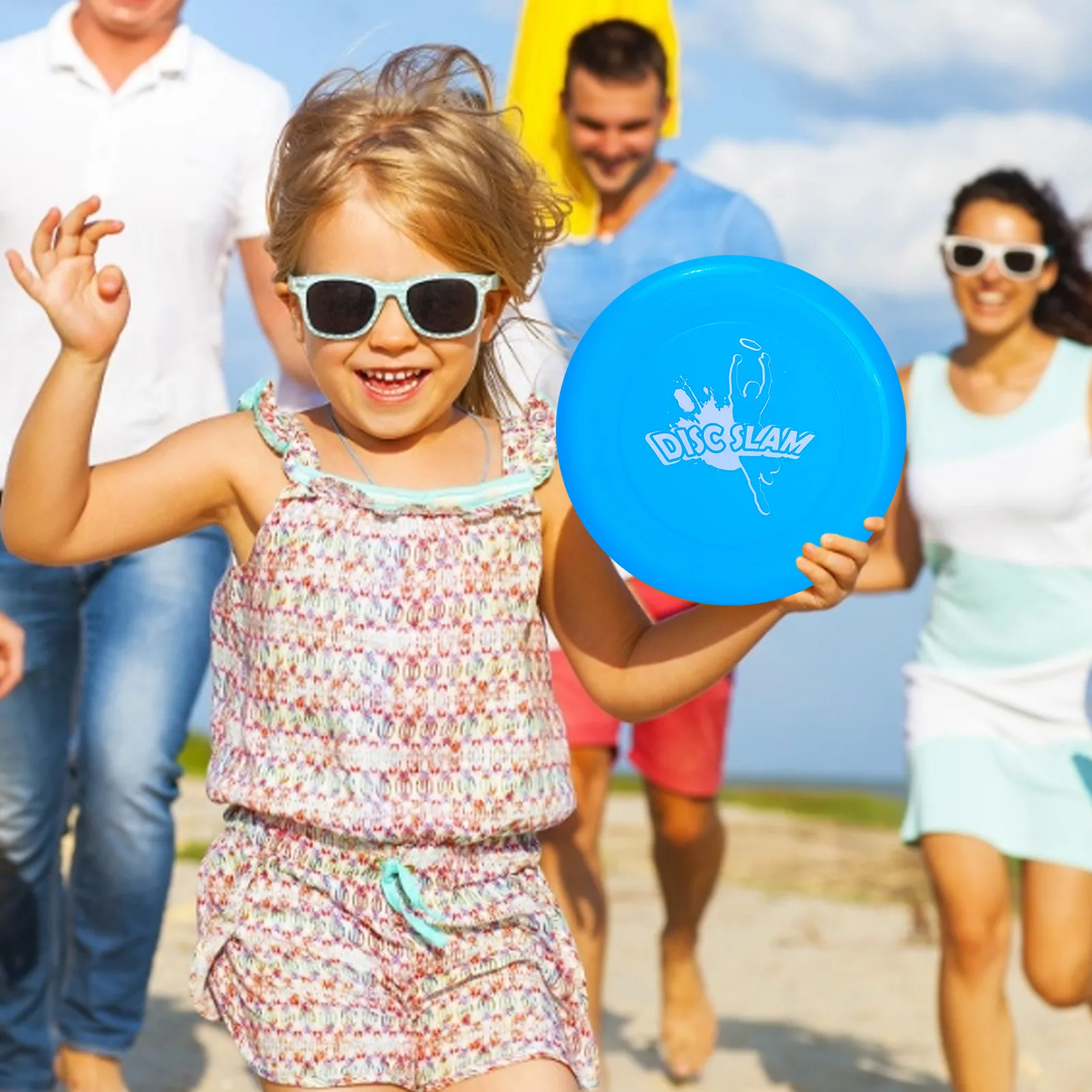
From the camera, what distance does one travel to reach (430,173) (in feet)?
11.3

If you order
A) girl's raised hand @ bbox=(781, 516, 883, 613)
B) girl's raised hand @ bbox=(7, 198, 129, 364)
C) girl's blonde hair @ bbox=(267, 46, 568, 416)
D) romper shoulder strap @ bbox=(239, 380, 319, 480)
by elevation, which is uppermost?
girl's blonde hair @ bbox=(267, 46, 568, 416)

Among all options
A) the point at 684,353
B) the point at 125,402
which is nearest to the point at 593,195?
the point at 125,402

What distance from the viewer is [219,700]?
3.50 metres

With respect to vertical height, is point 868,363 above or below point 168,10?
below

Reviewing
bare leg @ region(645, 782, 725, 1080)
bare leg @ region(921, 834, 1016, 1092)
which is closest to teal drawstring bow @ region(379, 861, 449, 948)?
bare leg @ region(921, 834, 1016, 1092)

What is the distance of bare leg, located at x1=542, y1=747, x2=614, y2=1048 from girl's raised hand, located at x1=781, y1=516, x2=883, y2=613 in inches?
99.1

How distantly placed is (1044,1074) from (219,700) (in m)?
4.12

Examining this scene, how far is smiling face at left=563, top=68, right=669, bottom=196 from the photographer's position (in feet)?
19.5

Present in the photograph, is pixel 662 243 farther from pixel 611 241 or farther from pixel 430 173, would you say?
pixel 430 173

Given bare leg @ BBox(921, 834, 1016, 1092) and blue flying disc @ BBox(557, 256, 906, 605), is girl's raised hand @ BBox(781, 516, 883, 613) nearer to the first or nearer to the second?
blue flying disc @ BBox(557, 256, 906, 605)

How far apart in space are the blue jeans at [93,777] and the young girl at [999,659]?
182cm

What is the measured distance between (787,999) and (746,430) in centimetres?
503

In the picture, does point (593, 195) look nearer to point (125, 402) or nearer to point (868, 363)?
point (125, 402)

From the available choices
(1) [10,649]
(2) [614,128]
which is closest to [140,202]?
(1) [10,649]
